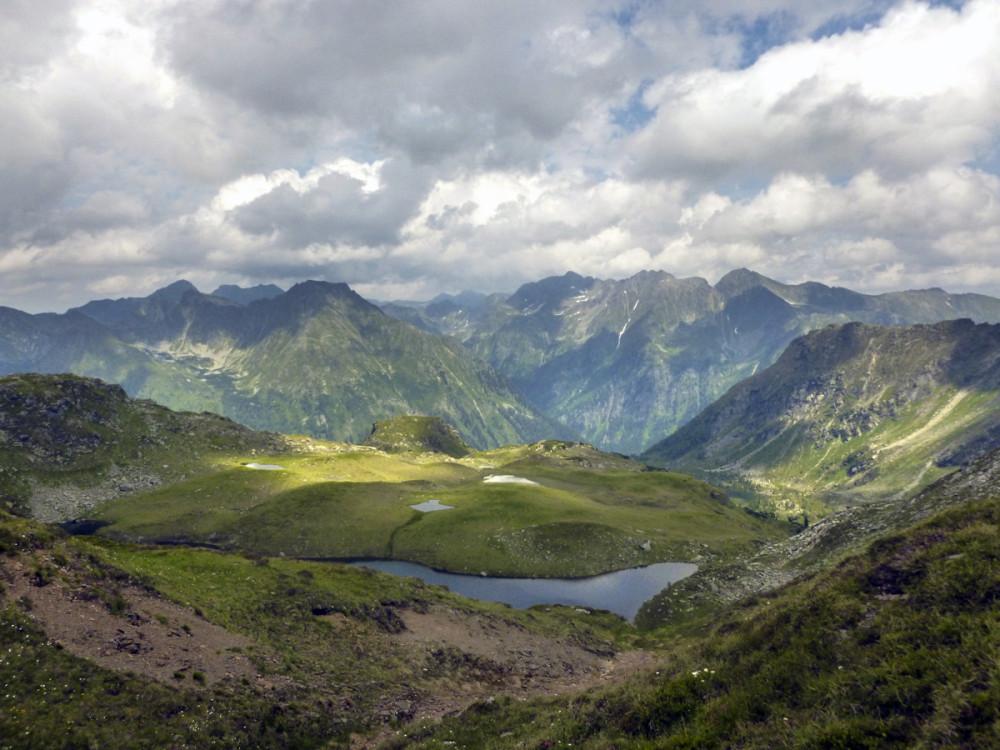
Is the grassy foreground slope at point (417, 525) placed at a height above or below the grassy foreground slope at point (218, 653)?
below

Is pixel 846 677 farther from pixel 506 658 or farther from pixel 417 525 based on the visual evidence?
pixel 417 525

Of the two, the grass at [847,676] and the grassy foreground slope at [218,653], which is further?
the grassy foreground slope at [218,653]

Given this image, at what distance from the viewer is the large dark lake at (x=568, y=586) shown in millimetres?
97062

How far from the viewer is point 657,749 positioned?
1942cm

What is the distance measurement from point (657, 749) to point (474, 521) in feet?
376

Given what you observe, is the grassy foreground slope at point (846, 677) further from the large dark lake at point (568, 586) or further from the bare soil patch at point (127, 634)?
the large dark lake at point (568, 586)

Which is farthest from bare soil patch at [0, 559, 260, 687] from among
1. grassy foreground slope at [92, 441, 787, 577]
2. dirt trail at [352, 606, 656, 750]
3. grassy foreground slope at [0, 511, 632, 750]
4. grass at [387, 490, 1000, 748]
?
grassy foreground slope at [92, 441, 787, 577]

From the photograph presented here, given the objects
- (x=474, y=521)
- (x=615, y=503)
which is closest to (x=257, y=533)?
(x=474, y=521)

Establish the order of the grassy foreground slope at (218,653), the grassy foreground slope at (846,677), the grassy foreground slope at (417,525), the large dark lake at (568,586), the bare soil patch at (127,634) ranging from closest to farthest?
the grassy foreground slope at (846,677), the grassy foreground slope at (218,653), the bare soil patch at (127,634), the large dark lake at (568,586), the grassy foreground slope at (417,525)

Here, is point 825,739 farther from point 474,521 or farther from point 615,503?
point 615,503

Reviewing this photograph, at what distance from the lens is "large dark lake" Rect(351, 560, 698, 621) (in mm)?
97062

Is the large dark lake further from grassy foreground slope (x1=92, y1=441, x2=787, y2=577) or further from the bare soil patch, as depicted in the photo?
the bare soil patch

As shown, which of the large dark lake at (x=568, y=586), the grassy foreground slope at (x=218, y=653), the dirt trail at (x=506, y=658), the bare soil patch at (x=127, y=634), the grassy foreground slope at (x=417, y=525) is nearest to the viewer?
the grassy foreground slope at (x=218, y=653)

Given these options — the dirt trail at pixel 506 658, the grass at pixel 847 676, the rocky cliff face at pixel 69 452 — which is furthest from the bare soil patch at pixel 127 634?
the rocky cliff face at pixel 69 452
